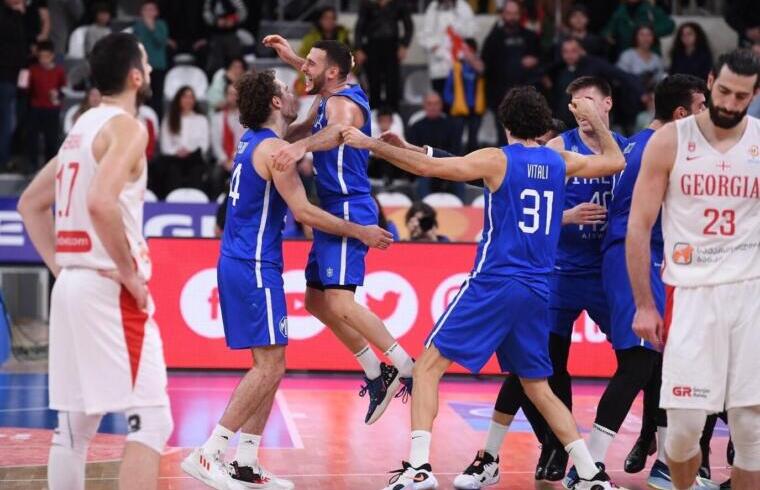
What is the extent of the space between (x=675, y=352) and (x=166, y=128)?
37.6ft

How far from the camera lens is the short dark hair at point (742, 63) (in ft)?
20.2

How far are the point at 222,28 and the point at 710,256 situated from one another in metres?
13.5

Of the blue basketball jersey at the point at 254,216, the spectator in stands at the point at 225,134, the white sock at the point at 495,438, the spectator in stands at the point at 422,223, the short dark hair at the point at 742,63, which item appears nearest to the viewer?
the short dark hair at the point at 742,63

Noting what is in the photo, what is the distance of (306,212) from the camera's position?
794cm

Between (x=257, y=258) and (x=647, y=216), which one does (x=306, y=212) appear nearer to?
(x=257, y=258)

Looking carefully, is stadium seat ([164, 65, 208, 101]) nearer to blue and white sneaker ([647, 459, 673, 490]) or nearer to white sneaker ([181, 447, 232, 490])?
white sneaker ([181, 447, 232, 490])

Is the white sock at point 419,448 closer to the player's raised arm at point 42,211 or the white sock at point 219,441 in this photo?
the white sock at point 219,441

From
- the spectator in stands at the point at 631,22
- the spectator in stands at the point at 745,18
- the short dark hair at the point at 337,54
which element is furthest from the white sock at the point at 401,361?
the spectator in stands at the point at 745,18

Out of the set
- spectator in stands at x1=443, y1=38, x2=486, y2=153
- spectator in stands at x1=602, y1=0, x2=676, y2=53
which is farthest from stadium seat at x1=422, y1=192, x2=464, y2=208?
spectator in stands at x1=602, y1=0, x2=676, y2=53

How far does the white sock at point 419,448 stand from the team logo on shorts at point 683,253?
200 cm

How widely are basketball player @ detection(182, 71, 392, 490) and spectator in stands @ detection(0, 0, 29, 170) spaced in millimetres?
9835

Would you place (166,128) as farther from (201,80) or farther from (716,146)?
(716,146)

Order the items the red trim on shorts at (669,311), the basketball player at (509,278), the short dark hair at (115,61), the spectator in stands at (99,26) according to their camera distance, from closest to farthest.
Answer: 1. the short dark hair at (115,61)
2. the red trim on shorts at (669,311)
3. the basketball player at (509,278)
4. the spectator in stands at (99,26)

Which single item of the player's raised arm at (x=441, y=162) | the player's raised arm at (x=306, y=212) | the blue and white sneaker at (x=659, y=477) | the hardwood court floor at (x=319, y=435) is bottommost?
the hardwood court floor at (x=319, y=435)
